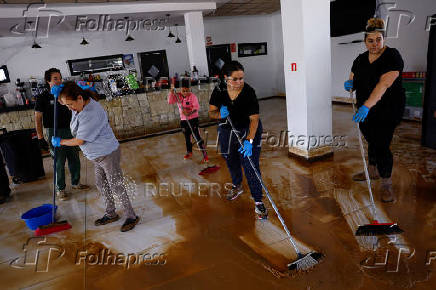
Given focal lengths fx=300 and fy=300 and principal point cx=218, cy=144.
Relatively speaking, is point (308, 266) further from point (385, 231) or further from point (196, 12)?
point (196, 12)

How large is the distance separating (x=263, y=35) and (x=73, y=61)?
6.12 m

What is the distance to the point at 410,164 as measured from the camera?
3.81m

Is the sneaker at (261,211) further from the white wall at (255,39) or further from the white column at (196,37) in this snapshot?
the white wall at (255,39)

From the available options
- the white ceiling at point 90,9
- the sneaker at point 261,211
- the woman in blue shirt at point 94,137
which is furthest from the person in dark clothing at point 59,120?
the white ceiling at point 90,9

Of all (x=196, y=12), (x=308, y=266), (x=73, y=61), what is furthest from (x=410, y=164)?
(x=73, y=61)

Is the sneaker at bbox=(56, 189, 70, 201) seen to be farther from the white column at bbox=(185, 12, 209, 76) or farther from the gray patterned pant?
the white column at bbox=(185, 12, 209, 76)

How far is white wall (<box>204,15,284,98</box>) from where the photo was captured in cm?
977

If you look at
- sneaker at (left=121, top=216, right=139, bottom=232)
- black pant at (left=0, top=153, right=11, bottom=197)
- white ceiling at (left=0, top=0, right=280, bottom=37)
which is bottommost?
sneaker at (left=121, top=216, right=139, bottom=232)

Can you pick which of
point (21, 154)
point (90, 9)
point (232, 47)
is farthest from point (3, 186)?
point (232, 47)

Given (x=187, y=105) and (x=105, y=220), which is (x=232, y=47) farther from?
(x=105, y=220)

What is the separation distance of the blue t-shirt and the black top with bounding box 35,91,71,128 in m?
1.13

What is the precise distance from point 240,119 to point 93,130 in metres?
1.34

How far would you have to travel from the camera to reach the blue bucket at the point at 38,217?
10.1ft

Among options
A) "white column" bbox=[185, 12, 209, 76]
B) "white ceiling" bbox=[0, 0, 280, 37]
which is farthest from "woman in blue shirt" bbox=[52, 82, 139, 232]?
"white column" bbox=[185, 12, 209, 76]
